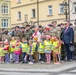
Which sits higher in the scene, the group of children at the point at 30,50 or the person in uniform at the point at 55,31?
the person in uniform at the point at 55,31

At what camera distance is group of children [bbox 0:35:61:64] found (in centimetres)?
1551

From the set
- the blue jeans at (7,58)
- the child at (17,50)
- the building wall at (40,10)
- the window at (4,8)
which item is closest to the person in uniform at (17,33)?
the child at (17,50)

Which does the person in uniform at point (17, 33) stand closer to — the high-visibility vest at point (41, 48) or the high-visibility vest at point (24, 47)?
the high-visibility vest at point (24, 47)

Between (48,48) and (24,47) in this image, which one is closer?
(48,48)

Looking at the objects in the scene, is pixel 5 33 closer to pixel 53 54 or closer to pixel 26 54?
pixel 26 54

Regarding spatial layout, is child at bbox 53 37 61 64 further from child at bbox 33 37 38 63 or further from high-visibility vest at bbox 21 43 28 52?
high-visibility vest at bbox 21 43 28 52

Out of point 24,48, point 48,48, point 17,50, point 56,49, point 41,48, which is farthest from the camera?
point 17,50

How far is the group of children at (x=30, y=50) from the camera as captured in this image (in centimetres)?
1551

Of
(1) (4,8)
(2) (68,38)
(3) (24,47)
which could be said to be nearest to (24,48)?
(3) (24,47)

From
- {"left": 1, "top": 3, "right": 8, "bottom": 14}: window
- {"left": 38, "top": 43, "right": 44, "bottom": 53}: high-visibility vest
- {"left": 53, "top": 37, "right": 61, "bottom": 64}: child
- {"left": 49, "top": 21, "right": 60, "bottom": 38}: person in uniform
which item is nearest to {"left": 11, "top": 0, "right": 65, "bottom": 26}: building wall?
{"left": 1, "top": 3, "right": 8, "bottom": 14}: window

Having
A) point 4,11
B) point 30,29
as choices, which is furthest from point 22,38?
point 4,11

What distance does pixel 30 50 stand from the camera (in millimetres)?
15883

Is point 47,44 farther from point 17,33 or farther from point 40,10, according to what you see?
point 40,10

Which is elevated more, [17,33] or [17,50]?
[17,33]
